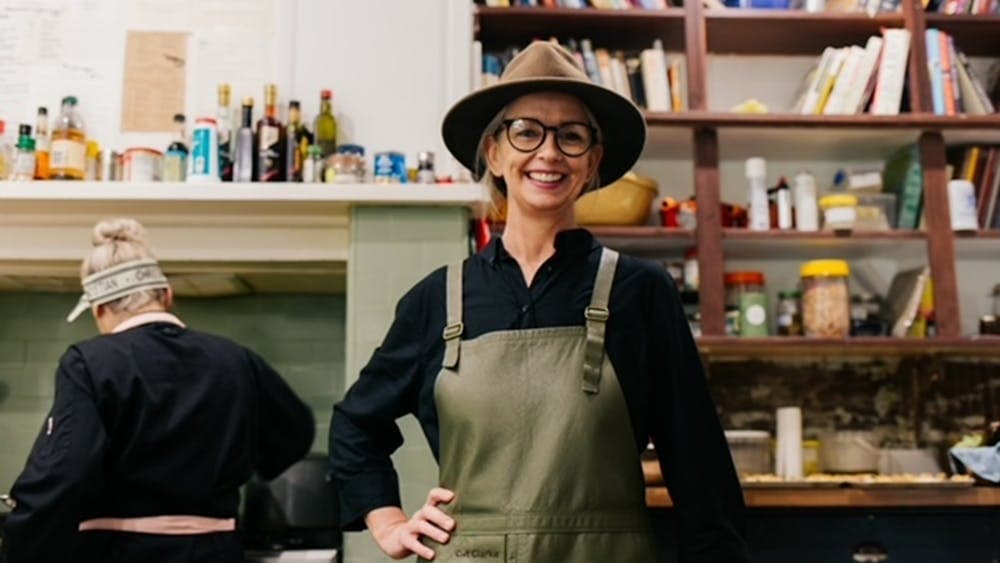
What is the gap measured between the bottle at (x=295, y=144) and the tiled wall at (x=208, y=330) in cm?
73

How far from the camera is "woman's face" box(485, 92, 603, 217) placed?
150 cm

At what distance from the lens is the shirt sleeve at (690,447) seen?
1.41 m

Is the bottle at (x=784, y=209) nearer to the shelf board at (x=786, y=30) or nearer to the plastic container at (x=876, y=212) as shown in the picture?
the plastic container at (x=876, y=212)

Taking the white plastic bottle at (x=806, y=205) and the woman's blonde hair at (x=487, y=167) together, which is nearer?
the woman's blonde hair at (x=487, y=167)

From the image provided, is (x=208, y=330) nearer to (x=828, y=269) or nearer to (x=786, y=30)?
(x=828, y=269)

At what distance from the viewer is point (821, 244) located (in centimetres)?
315

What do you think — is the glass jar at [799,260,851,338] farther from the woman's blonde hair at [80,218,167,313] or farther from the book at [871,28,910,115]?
the woman's blonde hair at [80,218,167,313]

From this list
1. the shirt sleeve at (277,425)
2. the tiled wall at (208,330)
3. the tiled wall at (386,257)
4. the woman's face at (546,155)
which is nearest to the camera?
the woman's face at (546,155)

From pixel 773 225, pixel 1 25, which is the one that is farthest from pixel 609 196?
pixel 1 25

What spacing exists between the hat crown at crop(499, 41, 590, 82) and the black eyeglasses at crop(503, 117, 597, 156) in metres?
0.08

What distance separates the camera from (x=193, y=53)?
3086mm

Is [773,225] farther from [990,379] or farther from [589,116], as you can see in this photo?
[589,116]

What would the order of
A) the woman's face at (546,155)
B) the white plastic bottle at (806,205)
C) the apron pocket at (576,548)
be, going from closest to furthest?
1. the apron pocket at (576,548)
2. the woman's face at (546,155)
3. the white plastic bottle at (806,205)

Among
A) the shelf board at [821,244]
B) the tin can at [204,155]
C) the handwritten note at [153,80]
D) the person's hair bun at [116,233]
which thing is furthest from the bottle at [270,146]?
the shelf board at [821,244]
